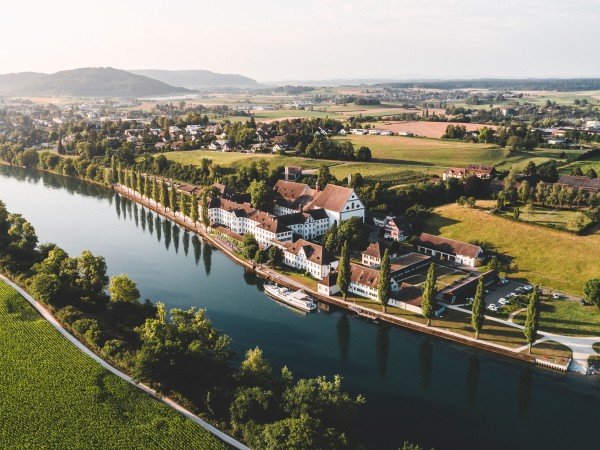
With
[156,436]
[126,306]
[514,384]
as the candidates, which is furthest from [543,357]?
[126,306]

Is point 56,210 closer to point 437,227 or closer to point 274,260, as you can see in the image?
point 274,260

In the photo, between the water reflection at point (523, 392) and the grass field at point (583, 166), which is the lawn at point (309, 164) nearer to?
the grass field at point (583, 166)

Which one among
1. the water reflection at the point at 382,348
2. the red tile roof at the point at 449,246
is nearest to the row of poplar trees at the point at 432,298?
the water reflection at the point at 382,348

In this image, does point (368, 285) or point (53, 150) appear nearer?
point (368, 285)

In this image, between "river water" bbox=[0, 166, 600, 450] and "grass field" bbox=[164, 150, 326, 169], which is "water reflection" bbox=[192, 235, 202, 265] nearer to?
"river water" bbox=[0, 166, 600, 450]

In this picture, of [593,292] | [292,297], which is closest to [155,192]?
[292,297]
